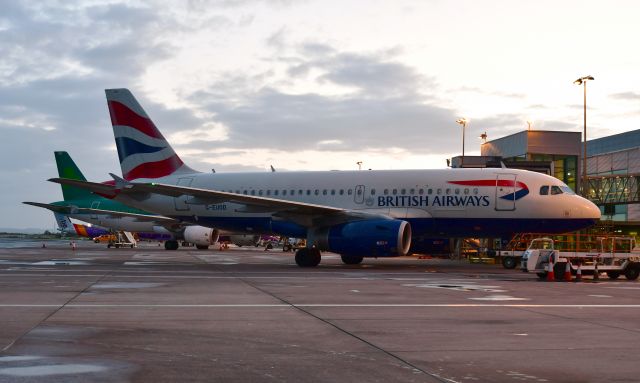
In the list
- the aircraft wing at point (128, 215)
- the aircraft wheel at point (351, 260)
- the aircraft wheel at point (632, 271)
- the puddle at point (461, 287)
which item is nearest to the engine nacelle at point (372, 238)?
the aircraft wheel at point (351, 260)

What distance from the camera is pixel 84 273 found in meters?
21.8

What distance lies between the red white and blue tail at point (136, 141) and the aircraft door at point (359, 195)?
9.67 metres

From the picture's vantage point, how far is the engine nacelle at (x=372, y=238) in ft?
81.2

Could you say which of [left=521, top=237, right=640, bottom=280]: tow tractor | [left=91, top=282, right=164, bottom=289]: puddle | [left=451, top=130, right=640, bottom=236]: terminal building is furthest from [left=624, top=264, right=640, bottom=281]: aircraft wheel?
[left=451, top=130, right=640, bottom=236]: terminal building

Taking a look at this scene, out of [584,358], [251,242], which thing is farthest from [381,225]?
[251,242]

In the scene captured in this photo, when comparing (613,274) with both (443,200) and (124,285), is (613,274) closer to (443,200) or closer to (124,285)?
(443,200)

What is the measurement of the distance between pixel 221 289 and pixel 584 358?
10155mm

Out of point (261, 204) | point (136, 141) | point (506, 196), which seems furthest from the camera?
point (136, 141)

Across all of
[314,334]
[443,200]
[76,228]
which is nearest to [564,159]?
[443,200]

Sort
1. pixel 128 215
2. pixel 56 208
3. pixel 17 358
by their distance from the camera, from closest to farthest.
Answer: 1. pixel 17 358
2. pixel 128 215
3. pixel 56 208

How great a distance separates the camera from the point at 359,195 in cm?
2814

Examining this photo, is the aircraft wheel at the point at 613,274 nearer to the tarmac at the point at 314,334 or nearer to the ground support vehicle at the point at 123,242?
the tarmac at the point at 314,334

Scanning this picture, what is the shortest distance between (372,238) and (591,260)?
7.21 m

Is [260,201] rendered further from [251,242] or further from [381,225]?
[251,242]
